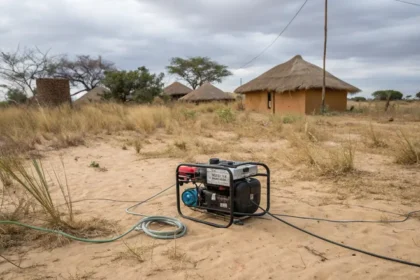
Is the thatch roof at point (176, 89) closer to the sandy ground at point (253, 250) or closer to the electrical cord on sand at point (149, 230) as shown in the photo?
the sandy ground at point (253, 250)

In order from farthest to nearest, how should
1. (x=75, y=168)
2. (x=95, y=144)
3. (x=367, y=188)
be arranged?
1. (x=95, y=144)
2. (x=75, y=168)
3. (x=367, y=188)

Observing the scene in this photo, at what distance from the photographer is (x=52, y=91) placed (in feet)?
35.7

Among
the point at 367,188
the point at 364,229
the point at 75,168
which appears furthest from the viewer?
the point at 75,168

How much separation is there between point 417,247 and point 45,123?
8.16 meters

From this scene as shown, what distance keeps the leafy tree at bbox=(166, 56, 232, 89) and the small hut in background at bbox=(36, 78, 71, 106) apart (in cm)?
3162

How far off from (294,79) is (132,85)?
30.4ft

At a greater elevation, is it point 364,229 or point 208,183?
point 208,183

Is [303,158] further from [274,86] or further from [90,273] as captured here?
[274,86]

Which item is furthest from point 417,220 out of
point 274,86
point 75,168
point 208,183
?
point 274,86

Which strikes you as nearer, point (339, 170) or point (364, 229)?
point (364, 229)

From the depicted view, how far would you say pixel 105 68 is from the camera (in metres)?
36.2

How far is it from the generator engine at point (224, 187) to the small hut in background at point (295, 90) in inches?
569

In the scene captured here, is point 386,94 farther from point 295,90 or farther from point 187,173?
point 187,173

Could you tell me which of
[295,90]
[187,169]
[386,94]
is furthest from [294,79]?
[386,94]
